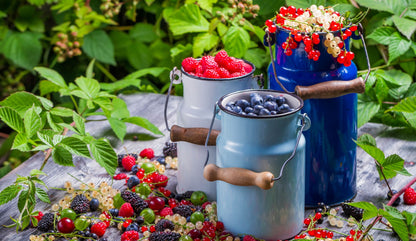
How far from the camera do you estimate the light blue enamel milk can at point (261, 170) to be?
1.15 metres

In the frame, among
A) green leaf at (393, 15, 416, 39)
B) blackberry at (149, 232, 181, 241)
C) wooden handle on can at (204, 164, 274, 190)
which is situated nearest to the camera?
wooden handle on can at (204, 164, 274, 190)

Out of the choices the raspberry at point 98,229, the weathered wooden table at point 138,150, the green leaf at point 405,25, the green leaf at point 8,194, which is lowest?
the weathered wooden table at point 138,150

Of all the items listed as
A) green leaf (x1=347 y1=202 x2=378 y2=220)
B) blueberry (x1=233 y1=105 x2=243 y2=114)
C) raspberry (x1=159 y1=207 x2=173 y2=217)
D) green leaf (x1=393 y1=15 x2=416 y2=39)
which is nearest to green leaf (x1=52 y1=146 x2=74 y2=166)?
raspberry (x1=159 y1=207 x2=173 y2=217)

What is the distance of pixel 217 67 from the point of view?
1365 millimetres

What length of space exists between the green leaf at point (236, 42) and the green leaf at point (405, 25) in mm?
510

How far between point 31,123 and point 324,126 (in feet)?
2.50

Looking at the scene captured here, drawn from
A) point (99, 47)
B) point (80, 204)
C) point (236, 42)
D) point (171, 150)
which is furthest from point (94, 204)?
point (99, 47)

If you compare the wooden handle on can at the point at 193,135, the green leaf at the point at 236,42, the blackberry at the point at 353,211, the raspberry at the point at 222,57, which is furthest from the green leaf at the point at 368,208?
the green leaf at the point at 236,42

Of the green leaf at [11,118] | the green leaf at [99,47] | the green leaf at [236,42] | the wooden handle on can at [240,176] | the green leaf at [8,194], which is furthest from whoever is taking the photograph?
the green leaf at [99,47]

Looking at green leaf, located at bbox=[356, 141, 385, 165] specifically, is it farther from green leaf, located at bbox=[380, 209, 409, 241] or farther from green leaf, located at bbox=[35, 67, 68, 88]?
green leaf, located at bbox=[35, 67, 68, 88]

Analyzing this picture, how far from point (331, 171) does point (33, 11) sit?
189 centimetres

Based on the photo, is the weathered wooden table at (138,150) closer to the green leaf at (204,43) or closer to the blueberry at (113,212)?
the blueberry at (113,212)

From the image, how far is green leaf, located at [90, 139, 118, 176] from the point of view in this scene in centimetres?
145

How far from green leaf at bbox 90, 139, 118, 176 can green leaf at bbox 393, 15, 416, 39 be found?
1.04m
